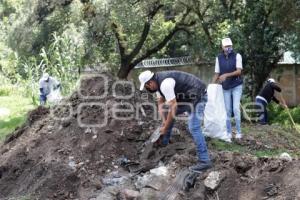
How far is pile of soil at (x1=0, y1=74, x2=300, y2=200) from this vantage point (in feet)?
21.5

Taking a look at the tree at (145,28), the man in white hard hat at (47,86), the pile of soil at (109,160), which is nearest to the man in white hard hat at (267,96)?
the pile of soil at (109,160)

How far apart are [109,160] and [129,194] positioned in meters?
1.24

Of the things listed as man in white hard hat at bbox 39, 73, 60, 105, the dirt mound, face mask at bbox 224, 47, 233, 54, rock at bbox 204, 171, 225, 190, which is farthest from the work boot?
man in white hard hat at bbox 39, 73, 60, 105

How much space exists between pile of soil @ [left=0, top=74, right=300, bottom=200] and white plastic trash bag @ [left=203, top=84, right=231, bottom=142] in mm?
519

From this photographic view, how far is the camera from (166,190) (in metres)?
6.98

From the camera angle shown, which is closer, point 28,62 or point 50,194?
point 50,194

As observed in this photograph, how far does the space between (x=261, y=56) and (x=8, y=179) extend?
28.7 feet

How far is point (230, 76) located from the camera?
9.07m

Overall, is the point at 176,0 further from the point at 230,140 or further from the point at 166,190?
the point at 166,190

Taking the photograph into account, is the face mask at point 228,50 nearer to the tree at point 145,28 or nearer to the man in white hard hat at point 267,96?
the man in white hard hat at point 267,96

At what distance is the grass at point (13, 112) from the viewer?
46.9 feet

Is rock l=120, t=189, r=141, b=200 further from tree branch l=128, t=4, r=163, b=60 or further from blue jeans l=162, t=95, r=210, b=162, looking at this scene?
tree branch l=128, t=4, r=163, b=60

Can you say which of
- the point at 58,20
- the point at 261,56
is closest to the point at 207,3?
the point at 261,56

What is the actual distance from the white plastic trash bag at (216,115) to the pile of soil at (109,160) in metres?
0.52
